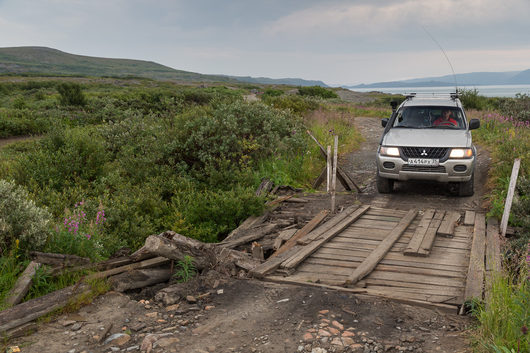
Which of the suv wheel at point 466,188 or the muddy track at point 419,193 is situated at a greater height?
the suv wheel at point 466,188

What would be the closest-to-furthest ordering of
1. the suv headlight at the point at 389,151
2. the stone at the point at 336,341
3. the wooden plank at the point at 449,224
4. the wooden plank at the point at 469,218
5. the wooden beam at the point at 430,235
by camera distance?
the stone at the point at 336,341
the wooden beam at the point at 430,235
the wooden plank at the point at 449,224
the wooden plank at the point at 469,218
the suv headlight at the point at 389,151

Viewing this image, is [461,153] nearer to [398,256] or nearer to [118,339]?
[398,256]

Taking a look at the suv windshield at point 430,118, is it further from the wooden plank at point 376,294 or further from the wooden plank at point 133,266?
the wooden plank at point 133,266

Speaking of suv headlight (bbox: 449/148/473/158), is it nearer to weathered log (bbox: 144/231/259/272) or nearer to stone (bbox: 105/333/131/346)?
weathered log (bbox: 144/231/259/272)

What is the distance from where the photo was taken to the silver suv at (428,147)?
9375mm

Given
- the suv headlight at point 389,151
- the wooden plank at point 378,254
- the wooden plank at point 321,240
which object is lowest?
the wooden plank at point 321,240

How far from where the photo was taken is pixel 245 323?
15.3 feet

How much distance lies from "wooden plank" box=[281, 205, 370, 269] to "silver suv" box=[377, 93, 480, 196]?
1426 mm

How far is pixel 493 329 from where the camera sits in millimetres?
3922

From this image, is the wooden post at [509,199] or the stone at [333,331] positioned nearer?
the stone at [333,331]

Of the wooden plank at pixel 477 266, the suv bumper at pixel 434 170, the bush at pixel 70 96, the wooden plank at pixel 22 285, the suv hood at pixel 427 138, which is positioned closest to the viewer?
the wooden plank at pixel 22 285

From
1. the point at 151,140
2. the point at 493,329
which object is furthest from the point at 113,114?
the point at 493,329

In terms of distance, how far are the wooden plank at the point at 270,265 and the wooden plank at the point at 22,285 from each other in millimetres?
2720

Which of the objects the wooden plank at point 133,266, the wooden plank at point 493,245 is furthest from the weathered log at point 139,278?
the wooden plank at point 493,245
